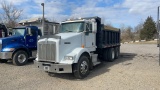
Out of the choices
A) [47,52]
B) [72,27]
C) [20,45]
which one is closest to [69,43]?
[47,52]

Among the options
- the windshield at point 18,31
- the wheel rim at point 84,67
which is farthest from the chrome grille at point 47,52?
the windshield at point 18,31

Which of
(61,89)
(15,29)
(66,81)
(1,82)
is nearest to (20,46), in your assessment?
(15,29)

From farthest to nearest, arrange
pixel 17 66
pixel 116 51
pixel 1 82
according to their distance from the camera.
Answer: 1. pixel 116 51
2. pixel 17 66
3. pixel 1 82

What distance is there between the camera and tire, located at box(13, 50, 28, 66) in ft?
34.7

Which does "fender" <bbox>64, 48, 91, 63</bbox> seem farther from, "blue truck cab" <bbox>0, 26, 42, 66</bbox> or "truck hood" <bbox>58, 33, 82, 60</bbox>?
"blue truck cab" <bbox>0, 26, 42, 66</bbox>

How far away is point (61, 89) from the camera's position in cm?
624

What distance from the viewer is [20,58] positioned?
1088 centimetres

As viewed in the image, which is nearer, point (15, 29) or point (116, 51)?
point (15, 29)

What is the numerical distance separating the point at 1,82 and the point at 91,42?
4.53 metres

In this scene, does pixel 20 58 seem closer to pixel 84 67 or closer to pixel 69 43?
pixel 69 43

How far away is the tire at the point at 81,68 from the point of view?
7371mm

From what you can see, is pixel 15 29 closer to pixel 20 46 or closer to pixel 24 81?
pixel 20 46

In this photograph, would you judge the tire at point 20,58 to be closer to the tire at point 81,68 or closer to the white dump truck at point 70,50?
the white dump truck at point 70,50

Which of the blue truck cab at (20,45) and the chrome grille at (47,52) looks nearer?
the chrome grille at (47,52)
